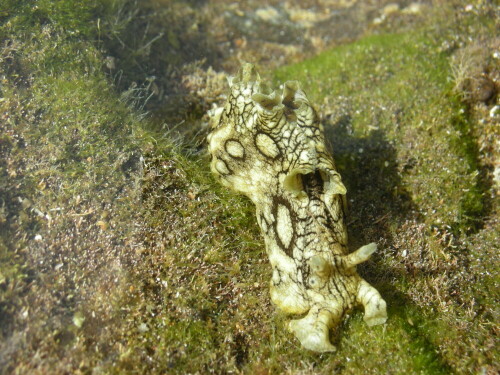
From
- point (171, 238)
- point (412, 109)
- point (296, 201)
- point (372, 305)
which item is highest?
point (412, 109)

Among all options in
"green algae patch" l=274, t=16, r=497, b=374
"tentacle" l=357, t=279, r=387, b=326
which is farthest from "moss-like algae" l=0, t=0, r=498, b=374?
"tentacle" l=357, t=279, r=387, b=326

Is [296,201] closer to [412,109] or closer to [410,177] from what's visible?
[410,177]

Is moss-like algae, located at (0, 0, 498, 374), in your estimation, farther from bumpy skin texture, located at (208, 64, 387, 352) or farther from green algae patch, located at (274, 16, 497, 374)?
bumpy skin texture, located at (208, 64, 387, 352)

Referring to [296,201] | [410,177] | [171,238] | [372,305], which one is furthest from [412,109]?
[171,238]

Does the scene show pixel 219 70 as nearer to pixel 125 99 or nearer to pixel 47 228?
pixel 125 99

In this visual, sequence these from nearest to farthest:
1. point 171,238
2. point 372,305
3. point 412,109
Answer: point 372,305 → point 171,238 → point 412,109

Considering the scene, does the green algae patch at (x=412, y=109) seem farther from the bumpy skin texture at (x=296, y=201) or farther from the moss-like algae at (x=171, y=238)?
the bumpy skin texture at (x=296, y=201)

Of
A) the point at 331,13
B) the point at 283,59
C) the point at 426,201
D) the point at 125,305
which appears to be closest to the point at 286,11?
the point at 331,13

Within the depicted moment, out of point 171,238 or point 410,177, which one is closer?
point 171,238
